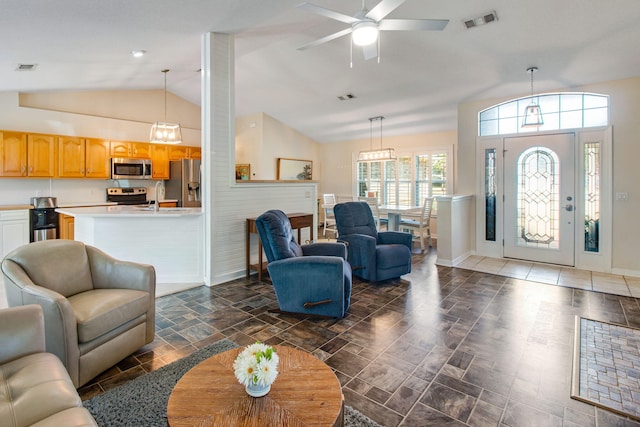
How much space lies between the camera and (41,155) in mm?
5773

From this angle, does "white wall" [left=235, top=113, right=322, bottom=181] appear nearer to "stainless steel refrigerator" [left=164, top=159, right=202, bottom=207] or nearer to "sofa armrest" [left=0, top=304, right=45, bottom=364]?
"stainless steel refrigerator" [left=164, top=159, right=202, bottom=207]

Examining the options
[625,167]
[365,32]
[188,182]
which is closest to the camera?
[365,32]

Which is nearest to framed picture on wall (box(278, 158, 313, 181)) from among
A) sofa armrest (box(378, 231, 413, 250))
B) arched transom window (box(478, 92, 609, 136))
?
sofa armrest (box(378, 231, 413, 250))

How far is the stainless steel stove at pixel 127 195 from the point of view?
682cm

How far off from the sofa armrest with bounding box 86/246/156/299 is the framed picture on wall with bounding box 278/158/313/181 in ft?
19.9

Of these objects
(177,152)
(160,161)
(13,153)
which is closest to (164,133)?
(160,161)

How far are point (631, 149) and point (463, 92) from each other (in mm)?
2461

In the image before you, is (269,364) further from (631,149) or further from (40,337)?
(631,149)

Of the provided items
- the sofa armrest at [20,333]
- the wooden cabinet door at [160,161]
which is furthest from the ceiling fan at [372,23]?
the wooden cabinet door at [160,161]

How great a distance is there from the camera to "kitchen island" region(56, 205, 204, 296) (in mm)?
4215

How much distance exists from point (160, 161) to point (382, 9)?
6219mm

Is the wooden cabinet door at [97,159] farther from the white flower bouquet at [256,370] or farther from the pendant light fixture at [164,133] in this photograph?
the white flower bouquet at [256,370]

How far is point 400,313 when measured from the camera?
344 centimetres

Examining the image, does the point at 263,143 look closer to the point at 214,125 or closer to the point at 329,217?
the point at 329,217
